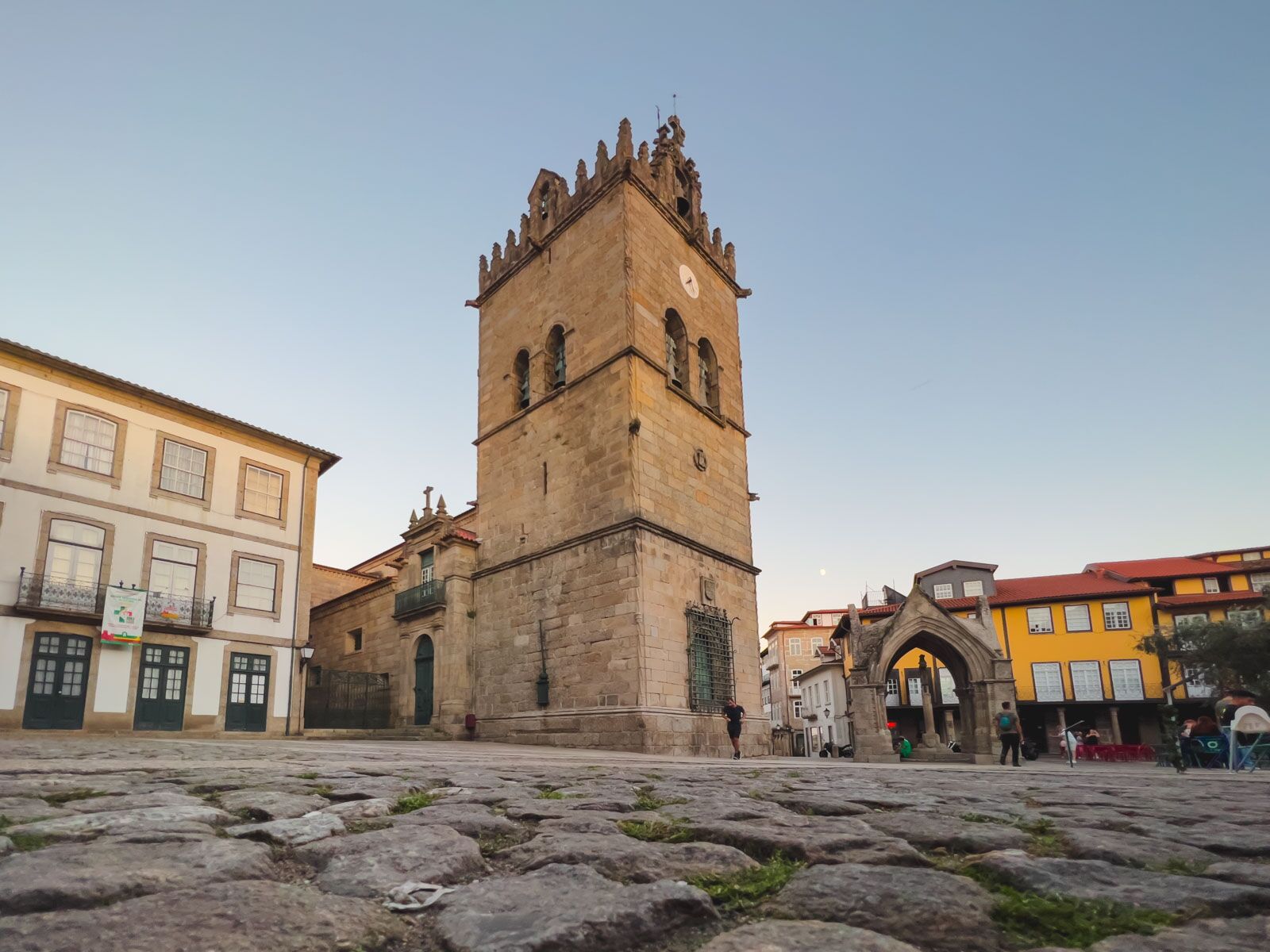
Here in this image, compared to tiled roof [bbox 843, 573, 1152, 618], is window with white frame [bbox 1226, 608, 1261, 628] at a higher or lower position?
lower

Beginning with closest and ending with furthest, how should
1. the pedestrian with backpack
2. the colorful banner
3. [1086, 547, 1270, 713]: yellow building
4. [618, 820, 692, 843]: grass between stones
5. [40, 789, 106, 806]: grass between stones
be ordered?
[618, 820, 692, 843]: grass between stones < [40, 789, 106, 806]: grass between stones < the pedestrian with backpack < the colorful banner < [1086, 547, 1270, 713]: yellow building

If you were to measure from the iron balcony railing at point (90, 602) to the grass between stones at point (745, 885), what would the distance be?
2222 centimetres

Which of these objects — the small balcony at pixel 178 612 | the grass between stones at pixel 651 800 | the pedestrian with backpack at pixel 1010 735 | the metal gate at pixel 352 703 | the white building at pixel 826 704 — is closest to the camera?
the grass between stones at pixel 651 800

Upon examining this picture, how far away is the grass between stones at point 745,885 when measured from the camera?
2.28 metres

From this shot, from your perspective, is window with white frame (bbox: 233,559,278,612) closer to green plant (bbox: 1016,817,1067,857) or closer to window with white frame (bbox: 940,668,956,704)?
green plant (bbox: 1016,817,1067,857)

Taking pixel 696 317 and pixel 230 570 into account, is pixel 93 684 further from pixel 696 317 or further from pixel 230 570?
pixel 696 317

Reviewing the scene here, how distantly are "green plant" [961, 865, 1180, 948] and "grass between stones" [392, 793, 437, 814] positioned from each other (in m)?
2.76

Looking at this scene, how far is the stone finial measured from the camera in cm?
2191

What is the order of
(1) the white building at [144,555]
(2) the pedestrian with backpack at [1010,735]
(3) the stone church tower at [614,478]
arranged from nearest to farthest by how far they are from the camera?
(2) the pedestrian with backpack at [1010,735]
(3) the stone church tower at [614,478]
(1) the white building at [144,555]

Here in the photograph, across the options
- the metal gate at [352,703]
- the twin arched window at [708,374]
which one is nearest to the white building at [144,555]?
the metal gate at [352,703]

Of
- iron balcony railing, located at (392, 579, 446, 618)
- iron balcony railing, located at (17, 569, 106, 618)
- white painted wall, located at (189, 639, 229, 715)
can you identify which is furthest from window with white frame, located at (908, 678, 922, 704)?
iron balcony railing, located at (17, 569, 106, 618)

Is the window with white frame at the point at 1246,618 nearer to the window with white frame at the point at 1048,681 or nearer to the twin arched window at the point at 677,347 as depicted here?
the window with white frame at the point at 1048,681

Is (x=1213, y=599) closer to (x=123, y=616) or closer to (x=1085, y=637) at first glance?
(x=1085, y=637)

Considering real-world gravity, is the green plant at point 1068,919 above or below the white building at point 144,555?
below
